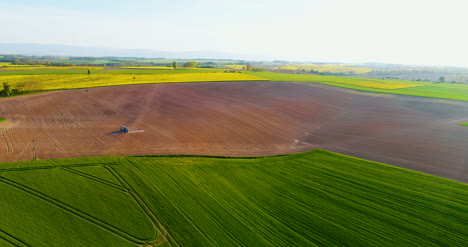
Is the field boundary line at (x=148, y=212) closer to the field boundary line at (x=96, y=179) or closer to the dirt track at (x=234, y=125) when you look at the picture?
the field boundary line at (x=96, y=179)

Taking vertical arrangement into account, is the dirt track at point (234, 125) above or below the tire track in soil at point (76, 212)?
above

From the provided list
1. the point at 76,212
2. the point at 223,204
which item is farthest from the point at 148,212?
the point at 223,204

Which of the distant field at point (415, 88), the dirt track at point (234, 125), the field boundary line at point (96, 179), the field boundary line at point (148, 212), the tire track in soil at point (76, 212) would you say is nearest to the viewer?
the tire track in soil at point (76, 212)

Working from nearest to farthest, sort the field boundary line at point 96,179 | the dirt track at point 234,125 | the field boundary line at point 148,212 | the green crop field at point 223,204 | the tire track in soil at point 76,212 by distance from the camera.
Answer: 1. the tire track in soil at point 76,212
2. the green crop field at point 223,204
3. the field boundary line at point 148,212
4. the field boundary line at point 96,179
5. the dirt track at point 234,125

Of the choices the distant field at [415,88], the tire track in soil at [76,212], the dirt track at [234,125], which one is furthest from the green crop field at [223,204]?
the distant field at [415,88]

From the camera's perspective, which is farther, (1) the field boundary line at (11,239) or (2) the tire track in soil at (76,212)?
(2) the tire track in soil at (76,212)

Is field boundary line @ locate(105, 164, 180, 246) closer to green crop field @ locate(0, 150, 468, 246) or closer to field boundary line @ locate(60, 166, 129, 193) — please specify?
green crop field @ locate(0, 150, 468, 246)

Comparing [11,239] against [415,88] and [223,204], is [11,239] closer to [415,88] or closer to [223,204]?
[223,204]
